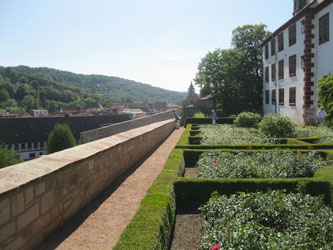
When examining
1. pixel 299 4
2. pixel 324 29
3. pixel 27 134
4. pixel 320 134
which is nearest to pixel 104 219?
pixel 320 134

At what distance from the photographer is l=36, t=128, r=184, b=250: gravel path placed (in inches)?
141

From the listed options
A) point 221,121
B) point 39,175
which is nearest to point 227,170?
point 39,175

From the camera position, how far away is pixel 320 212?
14.3ft

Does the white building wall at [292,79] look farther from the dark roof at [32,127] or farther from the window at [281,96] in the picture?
the dark roof at [32,127]

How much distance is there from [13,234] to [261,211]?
10.7 ft

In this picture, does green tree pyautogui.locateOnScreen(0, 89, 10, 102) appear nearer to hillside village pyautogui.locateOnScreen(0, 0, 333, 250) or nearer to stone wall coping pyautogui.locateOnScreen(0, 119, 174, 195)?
hillside village pyautogui.locateOnScreen(0, 0, 333, 250)

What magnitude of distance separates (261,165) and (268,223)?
356 cm

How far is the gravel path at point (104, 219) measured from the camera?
11.8ft

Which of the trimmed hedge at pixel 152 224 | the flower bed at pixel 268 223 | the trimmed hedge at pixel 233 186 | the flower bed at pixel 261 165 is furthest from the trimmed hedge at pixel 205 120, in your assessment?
the flower bed at pixel 268 223

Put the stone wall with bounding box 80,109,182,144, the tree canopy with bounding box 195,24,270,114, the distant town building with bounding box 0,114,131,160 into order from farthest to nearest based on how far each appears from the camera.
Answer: the distant town building with bounding box 0,114,131,160, the tree canopy with bounding box 195,24,270,114, the stone wall with bounding box 80,109,182,144

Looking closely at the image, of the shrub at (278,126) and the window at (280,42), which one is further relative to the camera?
the window at (280,42)

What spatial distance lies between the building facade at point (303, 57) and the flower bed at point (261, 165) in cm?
1234

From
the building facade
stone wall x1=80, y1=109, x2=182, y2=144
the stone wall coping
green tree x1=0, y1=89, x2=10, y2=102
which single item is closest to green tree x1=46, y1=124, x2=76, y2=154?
stone wall x1=80, y1=109, x2=182, y2=144

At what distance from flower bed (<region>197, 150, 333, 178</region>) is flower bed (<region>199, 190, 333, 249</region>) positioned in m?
1.80
